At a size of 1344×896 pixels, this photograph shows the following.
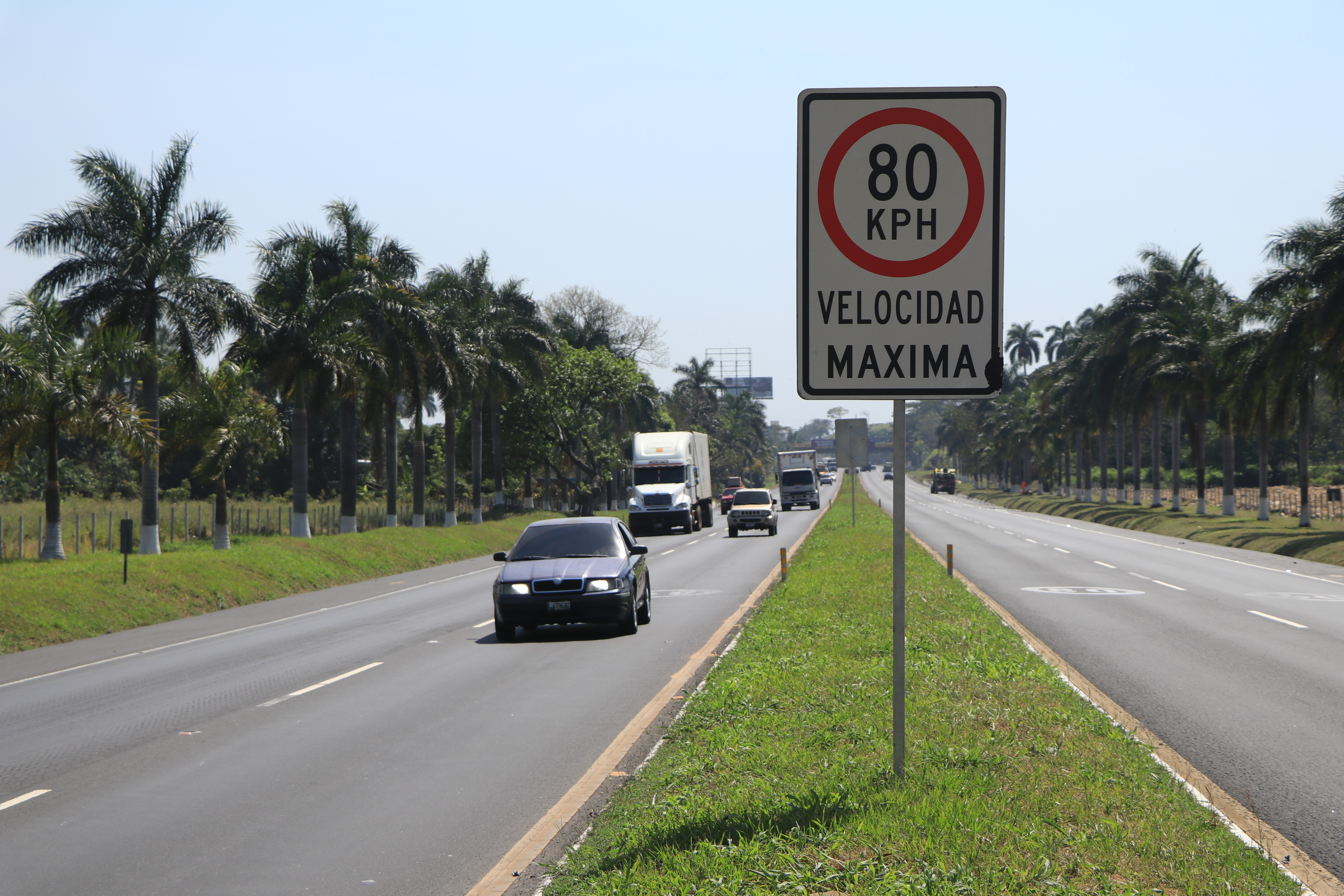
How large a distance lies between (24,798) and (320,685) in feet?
15.8

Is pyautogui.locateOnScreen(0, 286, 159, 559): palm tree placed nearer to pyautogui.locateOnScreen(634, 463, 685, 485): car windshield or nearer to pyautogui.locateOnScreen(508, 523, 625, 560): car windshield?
pyautogui.locateOnScreen(508, 523, 625, 560): car windshield

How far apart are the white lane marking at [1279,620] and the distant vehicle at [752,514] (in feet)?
92.0

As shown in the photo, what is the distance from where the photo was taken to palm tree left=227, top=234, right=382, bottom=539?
118 ft

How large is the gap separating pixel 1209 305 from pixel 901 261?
59.9 metres

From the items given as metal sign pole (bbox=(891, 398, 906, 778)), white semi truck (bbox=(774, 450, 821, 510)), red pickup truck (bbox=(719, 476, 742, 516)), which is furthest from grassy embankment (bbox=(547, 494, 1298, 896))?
white semi truck (bbox=(774, 450, 821, 510))

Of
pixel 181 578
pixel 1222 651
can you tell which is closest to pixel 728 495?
pixel 181 578

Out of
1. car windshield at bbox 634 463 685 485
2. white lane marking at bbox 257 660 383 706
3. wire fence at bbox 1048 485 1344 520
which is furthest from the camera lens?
wire fence at bbox 1048 485 1344 520

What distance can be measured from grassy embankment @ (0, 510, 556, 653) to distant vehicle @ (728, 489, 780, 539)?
36.8 ft

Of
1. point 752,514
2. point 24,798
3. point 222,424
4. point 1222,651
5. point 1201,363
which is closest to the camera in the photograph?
point 24,798

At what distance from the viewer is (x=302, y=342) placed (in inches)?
1414

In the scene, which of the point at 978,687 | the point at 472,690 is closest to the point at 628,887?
the point at 978,687

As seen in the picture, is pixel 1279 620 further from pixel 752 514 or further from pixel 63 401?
pixel 752 514

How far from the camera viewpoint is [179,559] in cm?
2716

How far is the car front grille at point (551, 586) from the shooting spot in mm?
16016
